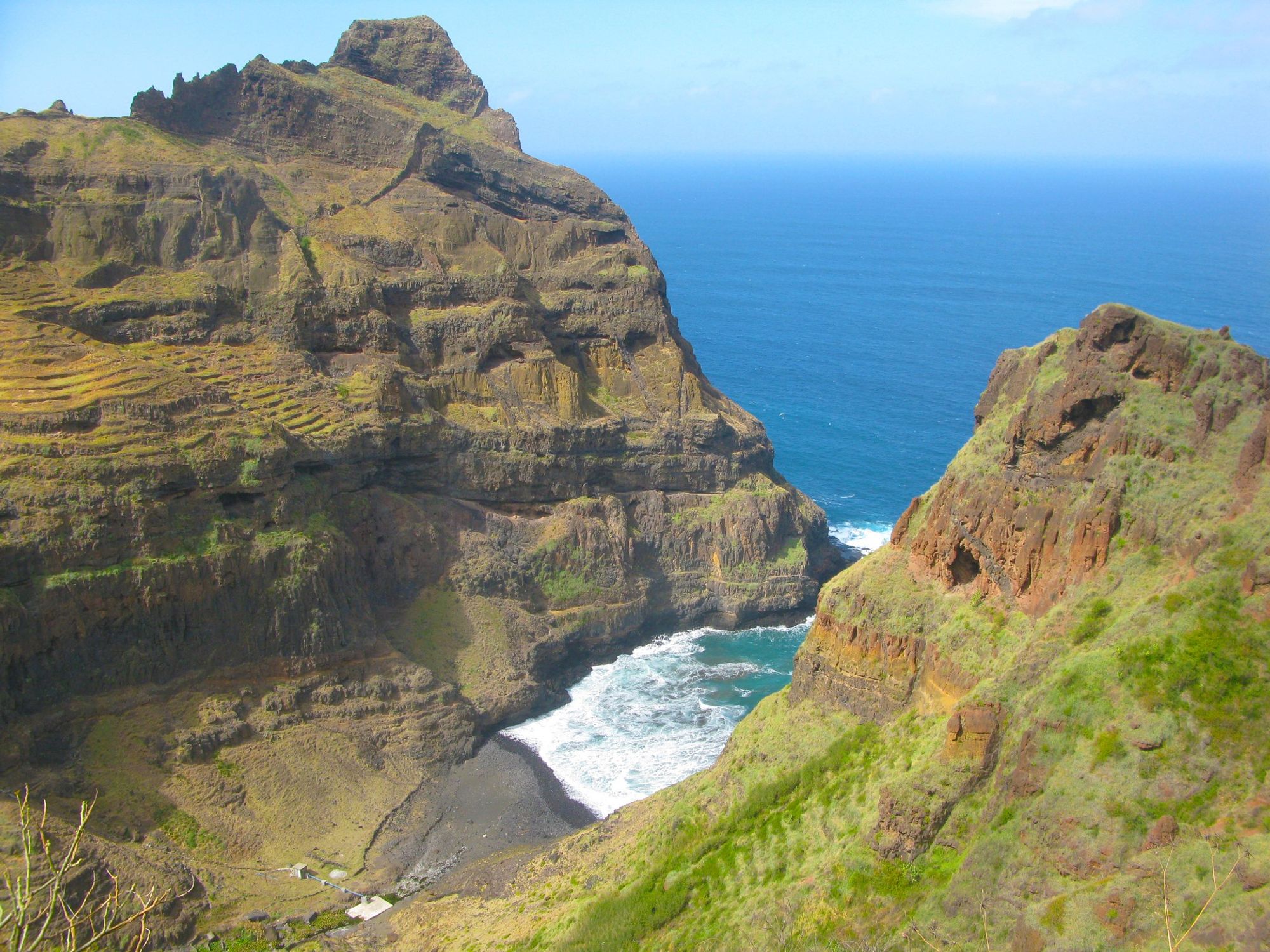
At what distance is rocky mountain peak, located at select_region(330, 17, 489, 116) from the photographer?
109 meters

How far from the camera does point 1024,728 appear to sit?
121ft

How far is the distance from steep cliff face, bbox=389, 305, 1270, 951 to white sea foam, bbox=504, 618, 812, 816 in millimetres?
13362

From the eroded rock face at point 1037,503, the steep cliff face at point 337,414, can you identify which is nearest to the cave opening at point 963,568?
the eroded rock face at point 1037,503

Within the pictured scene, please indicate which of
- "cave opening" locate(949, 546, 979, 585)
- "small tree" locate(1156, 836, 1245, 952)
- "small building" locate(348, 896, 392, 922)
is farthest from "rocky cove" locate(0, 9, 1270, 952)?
"small building" locate(348, 896, 392, 922)

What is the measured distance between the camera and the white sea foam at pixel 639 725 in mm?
65438

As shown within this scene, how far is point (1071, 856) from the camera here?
3350 cm

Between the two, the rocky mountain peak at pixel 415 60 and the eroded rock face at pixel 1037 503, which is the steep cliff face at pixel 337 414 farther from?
the eroded rock face at pixel 1037 503

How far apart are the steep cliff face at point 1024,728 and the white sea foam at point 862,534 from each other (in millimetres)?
49974

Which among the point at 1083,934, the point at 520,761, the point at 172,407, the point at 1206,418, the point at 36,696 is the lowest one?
the point at 520,761

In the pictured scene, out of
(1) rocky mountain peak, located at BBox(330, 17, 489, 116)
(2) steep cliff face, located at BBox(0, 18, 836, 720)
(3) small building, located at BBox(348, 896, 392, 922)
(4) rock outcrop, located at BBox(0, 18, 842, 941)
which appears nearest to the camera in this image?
(3) small building, located at BBox(348, 896, 392, 922)

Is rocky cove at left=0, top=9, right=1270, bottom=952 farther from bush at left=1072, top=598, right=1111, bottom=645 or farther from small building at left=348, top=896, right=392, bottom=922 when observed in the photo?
small building at left=348, top=896, right=392, bottom=922

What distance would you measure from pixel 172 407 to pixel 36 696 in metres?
15.9

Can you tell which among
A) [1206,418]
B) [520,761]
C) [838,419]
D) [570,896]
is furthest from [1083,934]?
[838,419]

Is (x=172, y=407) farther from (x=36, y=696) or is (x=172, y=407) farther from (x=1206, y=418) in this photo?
(x=1206, y=418)
